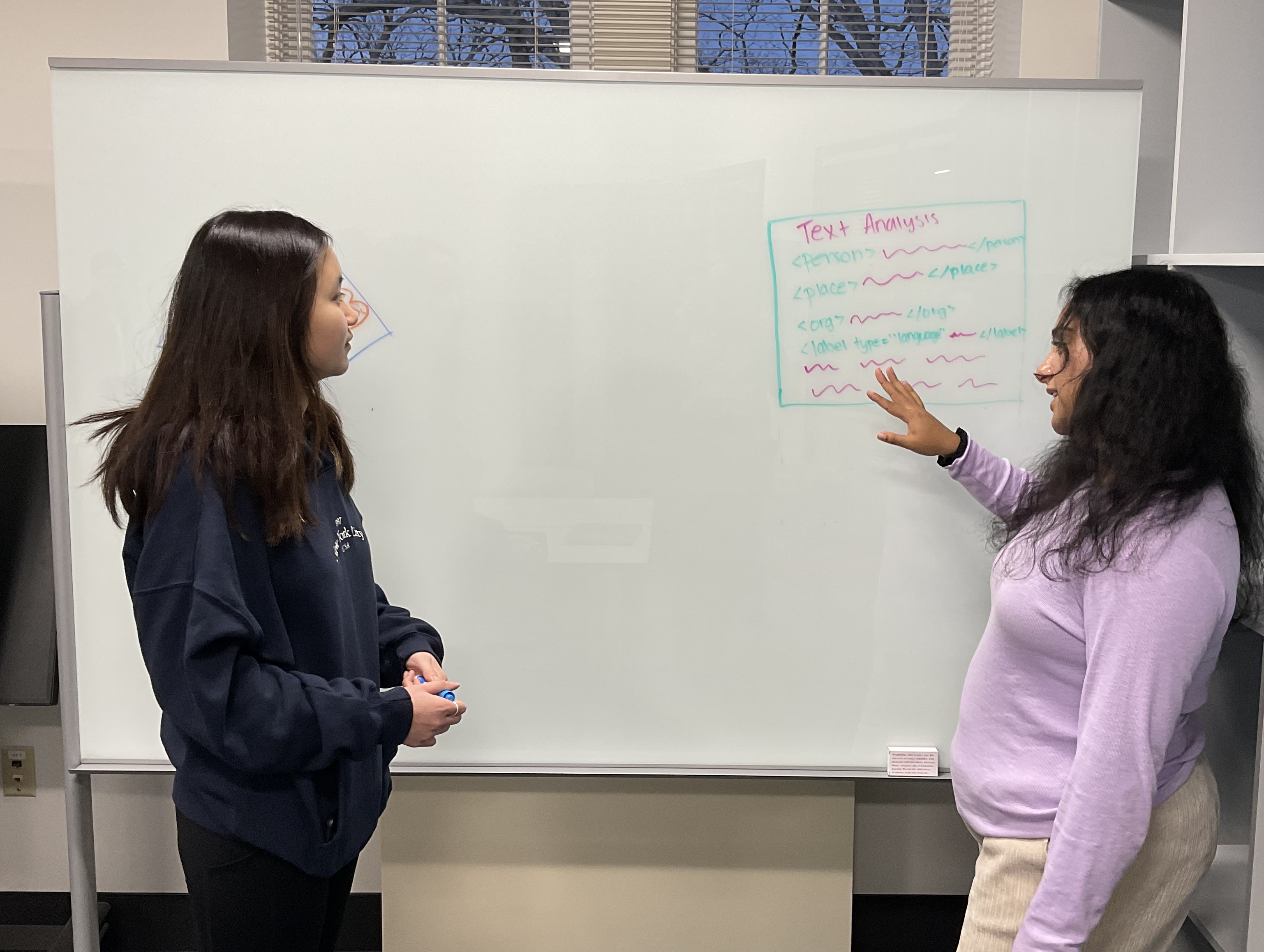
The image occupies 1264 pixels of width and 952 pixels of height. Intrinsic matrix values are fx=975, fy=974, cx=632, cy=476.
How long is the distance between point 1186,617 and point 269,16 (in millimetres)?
2079

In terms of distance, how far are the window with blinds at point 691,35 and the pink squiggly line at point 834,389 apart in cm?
93

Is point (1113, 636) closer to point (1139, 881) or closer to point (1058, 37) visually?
point (1139, 881)

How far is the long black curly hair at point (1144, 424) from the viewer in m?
1.04

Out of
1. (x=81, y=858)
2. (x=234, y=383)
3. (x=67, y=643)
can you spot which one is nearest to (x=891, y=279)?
(x=234, y=383)

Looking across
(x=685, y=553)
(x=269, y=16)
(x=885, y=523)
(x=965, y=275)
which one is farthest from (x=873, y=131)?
(x=269, y=16)

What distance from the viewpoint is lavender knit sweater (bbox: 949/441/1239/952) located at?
96cm

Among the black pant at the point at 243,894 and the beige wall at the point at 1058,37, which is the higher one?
the beige wall at the point at 1058,37

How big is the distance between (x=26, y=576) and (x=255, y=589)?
114 centimetres

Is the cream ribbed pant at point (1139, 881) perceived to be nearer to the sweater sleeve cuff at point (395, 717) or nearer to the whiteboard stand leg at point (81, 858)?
the sweater sleeve cuff at point (395, 717)

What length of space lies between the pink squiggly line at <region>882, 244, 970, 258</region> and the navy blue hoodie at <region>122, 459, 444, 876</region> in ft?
2.98

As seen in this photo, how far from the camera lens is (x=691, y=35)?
214 cm

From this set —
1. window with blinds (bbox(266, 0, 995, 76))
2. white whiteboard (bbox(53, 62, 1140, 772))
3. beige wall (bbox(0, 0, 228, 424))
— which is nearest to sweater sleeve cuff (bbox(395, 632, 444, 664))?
white whiteboard (bbox(53, 62, 1140, 772))

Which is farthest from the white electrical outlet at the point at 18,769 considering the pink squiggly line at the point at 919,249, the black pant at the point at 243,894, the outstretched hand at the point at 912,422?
the pink squiggly line at the point at 919,249

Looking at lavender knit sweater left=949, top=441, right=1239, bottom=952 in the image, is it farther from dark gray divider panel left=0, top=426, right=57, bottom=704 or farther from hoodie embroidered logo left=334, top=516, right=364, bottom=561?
dark gray divider panel left=0, top=426, right=57, bottom=704
